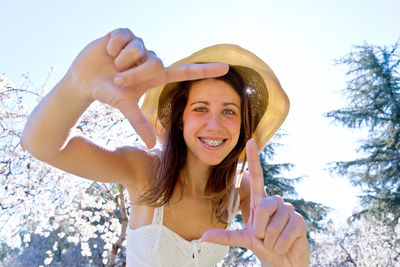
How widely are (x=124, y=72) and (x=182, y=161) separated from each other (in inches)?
53.1

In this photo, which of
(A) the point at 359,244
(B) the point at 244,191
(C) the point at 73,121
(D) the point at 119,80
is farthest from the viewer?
(A) the point at 359,244

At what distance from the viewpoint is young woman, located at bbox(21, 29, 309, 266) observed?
1.37 meters

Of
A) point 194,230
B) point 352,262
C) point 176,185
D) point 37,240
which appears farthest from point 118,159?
point 37,240

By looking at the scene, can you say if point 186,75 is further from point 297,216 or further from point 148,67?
point 297,216

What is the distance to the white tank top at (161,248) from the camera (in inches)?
95.0

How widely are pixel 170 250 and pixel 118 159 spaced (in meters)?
0.71

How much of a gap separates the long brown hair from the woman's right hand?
3.41ft

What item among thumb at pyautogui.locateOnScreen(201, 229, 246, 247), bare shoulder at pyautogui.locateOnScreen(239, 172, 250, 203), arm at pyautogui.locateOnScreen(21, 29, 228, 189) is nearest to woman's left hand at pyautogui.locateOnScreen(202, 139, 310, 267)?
thumb at pyautogui.locateOnScreen(201, 229, 246, 247)

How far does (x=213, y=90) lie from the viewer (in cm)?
238

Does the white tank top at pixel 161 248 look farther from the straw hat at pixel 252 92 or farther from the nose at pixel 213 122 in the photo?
the straw hat at pixel 252 92

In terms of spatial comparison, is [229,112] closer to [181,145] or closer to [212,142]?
[212,142]

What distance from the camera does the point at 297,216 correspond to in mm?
1462

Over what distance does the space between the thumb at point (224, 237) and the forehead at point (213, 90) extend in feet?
3.59

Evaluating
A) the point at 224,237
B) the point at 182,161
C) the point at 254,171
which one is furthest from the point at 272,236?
the point at 182,161
